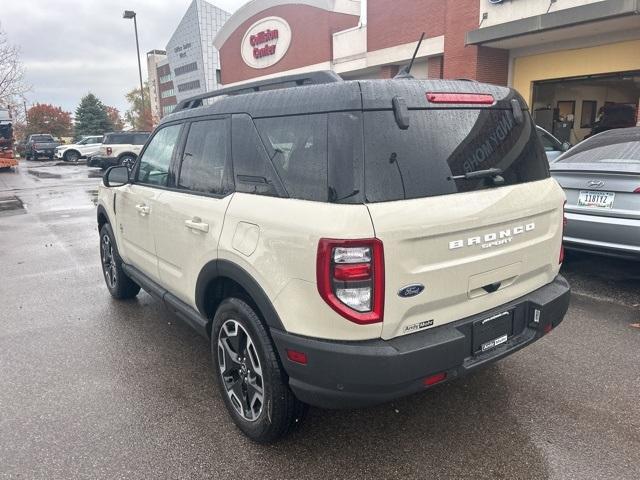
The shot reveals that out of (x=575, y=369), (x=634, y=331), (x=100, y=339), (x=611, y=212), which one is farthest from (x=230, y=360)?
(x=611, y=212)

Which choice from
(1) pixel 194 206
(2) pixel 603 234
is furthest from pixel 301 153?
(2) pixel 603 234

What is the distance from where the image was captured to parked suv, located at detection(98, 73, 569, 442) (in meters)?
2.20

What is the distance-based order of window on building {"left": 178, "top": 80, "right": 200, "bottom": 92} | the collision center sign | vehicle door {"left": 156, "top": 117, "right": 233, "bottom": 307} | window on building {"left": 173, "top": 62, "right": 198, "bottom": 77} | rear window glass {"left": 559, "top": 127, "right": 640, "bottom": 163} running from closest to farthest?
vehicle door {"left": 156, "top": 117, "right": 233, "bottom": 307}
rear window glass {"left": 559, "top": 127, "right": 640, "bottom": 163}
the collision center sign
window on building {"left": 178, "top": 80, "right": 200, "bottom": 92}
window on building {"left": 173, "top": 62, "right": 198, "bottom": 77}

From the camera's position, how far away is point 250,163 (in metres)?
2.77

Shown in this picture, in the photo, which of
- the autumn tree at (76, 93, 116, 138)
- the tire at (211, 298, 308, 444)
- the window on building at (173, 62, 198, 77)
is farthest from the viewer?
the autumn tree at (76, 93, 116, 138)

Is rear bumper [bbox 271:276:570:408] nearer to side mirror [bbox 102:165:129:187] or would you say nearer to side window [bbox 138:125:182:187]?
side window [bbox 138:125:182:187]

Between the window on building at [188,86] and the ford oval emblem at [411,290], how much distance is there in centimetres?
4641

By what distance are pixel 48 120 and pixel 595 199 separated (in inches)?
2747

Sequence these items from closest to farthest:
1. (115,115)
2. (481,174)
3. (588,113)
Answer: (481,174)
(588,113)
(115,115)

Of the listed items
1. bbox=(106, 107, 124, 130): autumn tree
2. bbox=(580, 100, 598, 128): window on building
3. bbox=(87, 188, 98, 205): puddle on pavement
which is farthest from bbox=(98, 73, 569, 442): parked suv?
bbox=(106, 107, 124, 130): autumn tree

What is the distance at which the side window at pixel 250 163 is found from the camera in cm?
260

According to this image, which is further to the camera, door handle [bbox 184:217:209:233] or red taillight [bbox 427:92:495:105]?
door handle [bbox 184:217:209:233]

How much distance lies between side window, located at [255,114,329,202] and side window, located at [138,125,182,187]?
1.35 meters

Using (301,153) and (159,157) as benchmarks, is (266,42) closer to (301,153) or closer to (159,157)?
(159,157)
